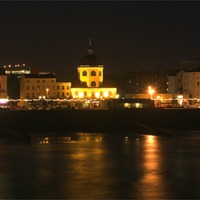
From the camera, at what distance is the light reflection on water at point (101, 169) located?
2700 centimetres

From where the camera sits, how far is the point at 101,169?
3297 cm

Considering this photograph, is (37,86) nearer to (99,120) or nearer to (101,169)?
(99,120)

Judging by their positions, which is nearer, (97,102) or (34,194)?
(34,194)

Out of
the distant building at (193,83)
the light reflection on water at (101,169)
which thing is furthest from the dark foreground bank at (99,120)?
the distant building at (193,83)

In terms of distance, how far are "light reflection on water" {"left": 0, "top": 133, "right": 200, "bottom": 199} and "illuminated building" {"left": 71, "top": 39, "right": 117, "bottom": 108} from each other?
8282 centimetres

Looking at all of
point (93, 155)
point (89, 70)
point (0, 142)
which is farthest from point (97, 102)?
point (93, 155)

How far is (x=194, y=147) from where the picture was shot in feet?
142

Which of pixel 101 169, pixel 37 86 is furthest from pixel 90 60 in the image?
pixel 101 169

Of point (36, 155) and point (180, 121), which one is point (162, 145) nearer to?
point (36, 155)

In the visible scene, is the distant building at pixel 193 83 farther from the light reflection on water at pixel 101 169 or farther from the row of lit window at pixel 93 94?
the light reflection on water at pixel 101 169

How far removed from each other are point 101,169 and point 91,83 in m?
101

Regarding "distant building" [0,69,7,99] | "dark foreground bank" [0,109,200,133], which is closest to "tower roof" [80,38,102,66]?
"distant building" [0,69,7,99]

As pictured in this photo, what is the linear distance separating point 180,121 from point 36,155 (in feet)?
109

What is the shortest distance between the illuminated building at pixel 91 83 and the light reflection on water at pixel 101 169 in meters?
82.8
